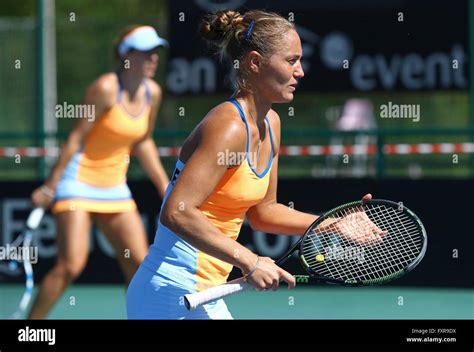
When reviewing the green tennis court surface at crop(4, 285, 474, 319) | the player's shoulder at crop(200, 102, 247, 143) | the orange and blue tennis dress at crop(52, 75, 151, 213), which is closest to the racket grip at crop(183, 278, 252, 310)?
the player's shoulder at crop(200, 102, 247, 143)

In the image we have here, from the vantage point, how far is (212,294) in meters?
4.25

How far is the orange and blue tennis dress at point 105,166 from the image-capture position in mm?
7398

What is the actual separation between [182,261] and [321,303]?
518 centimetres

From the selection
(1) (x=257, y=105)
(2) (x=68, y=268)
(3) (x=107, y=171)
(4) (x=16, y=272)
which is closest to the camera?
(1) (x=257, y=105)

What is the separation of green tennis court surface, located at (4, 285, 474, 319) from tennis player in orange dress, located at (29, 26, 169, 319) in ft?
4.45

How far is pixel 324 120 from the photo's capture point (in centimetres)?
1296

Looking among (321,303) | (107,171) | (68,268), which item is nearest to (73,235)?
(68,268)

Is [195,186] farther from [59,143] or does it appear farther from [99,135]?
[59,143]

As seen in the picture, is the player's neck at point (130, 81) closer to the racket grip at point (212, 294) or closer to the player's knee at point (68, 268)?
the player's knee at point (68, 268)

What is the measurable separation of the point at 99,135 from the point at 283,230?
310 cm

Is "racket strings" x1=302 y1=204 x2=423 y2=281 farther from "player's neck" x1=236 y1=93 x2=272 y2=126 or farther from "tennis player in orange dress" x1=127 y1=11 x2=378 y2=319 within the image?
"player's neck" x1=236 y1=93 x2=272 y2=126

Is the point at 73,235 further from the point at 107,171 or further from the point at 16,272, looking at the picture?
the point at 16,272
